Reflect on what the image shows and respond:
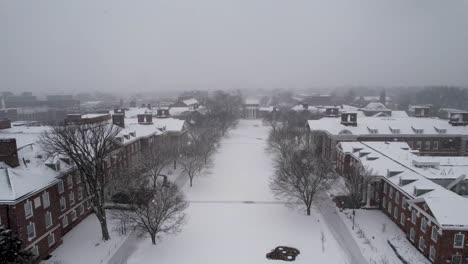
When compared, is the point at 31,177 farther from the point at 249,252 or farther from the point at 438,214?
the point at 438,214

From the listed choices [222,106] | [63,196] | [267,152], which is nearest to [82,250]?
[63,196]

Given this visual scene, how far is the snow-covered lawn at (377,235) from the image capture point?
28.4 metres

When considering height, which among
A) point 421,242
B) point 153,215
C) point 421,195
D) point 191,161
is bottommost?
point 421,242

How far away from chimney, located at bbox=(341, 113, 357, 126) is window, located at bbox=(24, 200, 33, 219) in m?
56.2

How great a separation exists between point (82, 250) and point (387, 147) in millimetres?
44734

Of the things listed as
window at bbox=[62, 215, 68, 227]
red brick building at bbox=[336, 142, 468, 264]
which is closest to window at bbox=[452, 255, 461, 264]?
A: red brick building at bbox=[336, 142, 468, 264]

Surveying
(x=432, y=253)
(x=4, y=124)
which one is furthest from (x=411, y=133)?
(x=4, y=124)

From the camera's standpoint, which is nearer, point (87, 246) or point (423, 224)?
point (423, 224)

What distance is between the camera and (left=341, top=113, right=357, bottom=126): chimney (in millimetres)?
63562

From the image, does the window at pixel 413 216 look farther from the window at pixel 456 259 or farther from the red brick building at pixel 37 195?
the red brick building at pixel 37 195

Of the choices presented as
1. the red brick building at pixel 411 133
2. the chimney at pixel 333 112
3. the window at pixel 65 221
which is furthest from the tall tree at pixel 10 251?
the chimney at pixel 333 112

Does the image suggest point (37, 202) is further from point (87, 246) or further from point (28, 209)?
point (87, 246)

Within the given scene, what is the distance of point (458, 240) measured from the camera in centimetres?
2600

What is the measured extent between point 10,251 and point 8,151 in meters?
10.8
